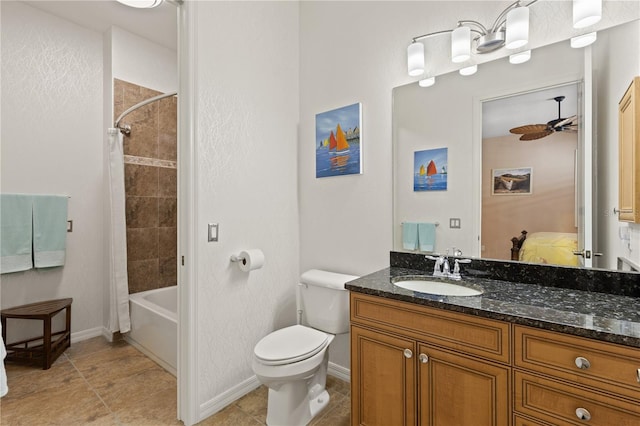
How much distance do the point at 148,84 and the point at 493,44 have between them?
3.10 meters

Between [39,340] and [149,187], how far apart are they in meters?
1.57

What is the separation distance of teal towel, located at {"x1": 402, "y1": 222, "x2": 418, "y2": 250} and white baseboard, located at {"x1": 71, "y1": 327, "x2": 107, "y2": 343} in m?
2.92

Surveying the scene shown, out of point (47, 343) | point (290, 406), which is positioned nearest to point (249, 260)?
point (290, 406)

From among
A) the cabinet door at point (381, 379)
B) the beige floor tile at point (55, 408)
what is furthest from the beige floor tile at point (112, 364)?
the cabinet door at point (381, 379)

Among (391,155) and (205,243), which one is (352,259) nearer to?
(391,155)

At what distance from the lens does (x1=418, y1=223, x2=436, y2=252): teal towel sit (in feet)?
5.84

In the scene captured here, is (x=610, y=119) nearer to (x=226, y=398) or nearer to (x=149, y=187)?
(x=226, y=398)

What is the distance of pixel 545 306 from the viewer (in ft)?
3.68

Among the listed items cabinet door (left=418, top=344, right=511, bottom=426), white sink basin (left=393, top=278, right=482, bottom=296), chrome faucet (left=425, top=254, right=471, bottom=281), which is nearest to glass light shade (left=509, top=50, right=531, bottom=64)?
chrome faucet (left=425, top=254, right=471, bottom=281)

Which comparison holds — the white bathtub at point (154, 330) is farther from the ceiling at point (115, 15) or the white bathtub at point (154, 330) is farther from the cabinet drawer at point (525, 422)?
the ceiling at point (115, 15)

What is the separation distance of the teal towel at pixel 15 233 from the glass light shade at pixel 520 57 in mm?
3539

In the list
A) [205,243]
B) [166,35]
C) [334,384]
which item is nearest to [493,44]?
[205,243]

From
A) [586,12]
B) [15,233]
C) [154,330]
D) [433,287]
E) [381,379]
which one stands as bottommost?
[154,330]

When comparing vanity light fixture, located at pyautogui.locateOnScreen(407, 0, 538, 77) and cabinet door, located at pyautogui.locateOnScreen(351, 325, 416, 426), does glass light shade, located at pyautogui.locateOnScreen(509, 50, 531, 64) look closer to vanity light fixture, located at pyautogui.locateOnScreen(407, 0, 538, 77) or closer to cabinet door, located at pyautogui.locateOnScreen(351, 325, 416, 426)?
vanity light fixture, located at pyautogui.locateOnScreen(407, 0, 538, 77)
